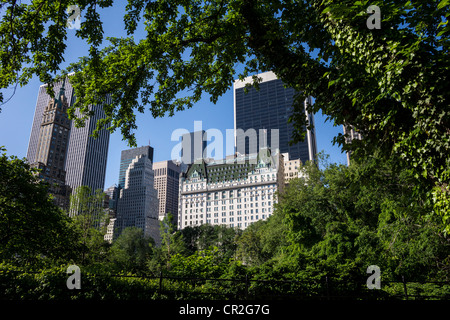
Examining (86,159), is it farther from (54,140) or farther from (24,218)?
(24,218)

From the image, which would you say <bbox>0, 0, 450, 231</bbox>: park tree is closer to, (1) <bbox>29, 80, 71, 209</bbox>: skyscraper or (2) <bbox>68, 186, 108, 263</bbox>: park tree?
(2) <bbox>68, 186, 108, 263</bbox>: park tree

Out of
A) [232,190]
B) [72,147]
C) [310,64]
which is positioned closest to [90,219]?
[310,64]

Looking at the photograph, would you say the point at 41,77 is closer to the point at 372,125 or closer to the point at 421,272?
the point at 372,125

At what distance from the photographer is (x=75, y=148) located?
169 metres

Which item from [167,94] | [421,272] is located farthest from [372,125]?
[421,272]

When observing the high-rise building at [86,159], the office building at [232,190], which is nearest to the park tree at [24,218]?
the office building at [232,190]

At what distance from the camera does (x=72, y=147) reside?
557ft

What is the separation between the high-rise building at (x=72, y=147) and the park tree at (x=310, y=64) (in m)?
154

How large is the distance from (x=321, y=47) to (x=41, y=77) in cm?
697

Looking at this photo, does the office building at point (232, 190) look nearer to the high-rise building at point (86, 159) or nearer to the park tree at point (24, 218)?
the high-rise building at point (86, 159)

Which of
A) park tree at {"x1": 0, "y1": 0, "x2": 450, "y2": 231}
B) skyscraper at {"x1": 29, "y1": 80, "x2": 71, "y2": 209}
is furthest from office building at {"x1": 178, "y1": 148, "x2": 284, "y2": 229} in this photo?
park tree at {"x1": 0, "y1": 0, "x2": 450, "y2": 231}

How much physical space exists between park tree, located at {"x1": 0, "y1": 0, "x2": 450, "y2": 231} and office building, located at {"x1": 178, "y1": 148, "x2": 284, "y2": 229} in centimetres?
11354

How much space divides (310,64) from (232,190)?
4923 inches
